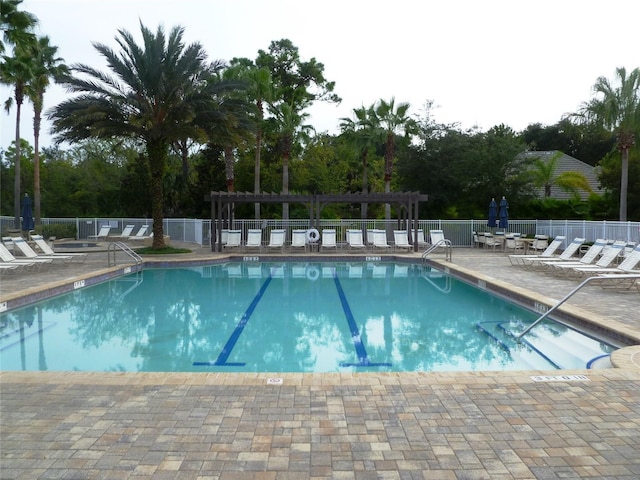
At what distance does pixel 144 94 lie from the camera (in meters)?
16.8

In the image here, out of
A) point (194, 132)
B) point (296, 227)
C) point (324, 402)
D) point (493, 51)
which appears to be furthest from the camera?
point (296, 227)

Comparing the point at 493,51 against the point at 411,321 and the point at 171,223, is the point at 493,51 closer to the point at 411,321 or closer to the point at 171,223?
the point at 411,321

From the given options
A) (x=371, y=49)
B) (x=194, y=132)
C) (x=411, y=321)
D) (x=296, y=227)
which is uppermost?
(x=371, y=49)

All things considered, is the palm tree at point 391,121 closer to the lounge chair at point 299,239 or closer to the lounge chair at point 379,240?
the lounge chair at point 379,240

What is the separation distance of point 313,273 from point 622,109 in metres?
14.9

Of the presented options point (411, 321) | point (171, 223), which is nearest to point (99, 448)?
point (411, 321)

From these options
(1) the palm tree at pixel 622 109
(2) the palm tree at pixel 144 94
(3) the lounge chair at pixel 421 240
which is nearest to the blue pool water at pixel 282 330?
(2) the palm tree at pixel 144 94

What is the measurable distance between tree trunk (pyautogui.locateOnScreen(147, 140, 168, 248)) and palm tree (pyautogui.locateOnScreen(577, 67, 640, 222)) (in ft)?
57.4

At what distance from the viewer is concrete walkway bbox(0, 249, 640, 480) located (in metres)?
3.11

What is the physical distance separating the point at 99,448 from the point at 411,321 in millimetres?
6335

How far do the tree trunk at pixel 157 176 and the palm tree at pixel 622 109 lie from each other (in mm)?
17496

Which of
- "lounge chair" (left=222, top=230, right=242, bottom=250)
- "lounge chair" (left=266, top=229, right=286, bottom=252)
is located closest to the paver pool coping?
"lounge chair" (left=266, top=229, right=286, bottom=252)

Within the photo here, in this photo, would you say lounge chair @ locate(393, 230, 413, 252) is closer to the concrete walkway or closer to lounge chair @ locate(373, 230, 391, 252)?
lounge chair @ locate(373, 230, 391, 252)

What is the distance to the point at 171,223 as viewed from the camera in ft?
78.3
